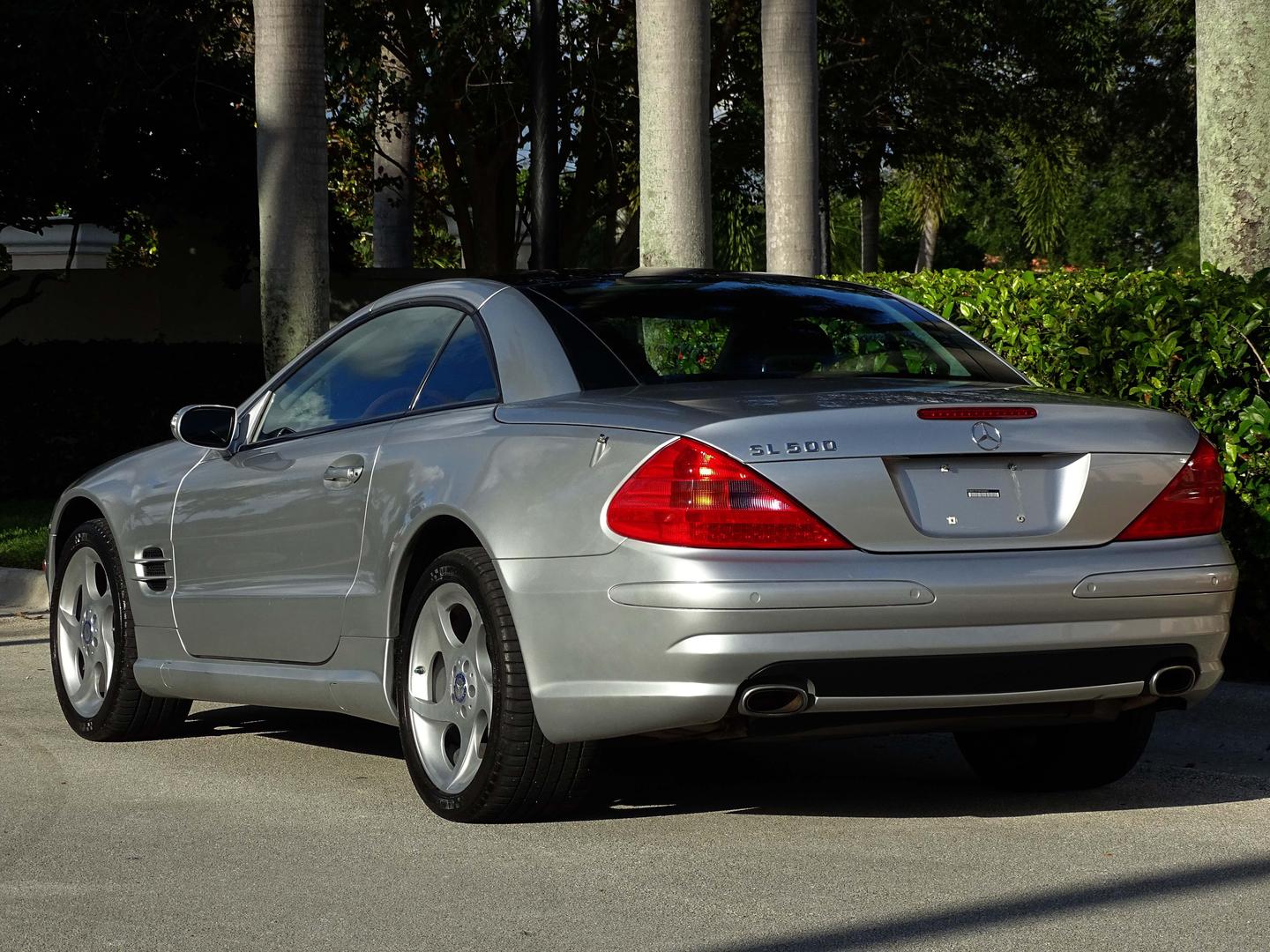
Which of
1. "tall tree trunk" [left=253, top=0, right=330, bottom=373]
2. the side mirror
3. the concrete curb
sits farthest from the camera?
"tall tree trunk" [left=253, top=0, right=330, bottom=373]

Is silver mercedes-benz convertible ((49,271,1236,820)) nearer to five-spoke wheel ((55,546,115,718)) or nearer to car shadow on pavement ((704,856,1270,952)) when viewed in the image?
car shadow on pavement ((704,856,1270,952))

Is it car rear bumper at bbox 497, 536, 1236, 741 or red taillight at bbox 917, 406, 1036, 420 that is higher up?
red taillight at bbox 917, 406, 1036, 420

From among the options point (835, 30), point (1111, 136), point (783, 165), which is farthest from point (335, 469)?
point (1111, 136)

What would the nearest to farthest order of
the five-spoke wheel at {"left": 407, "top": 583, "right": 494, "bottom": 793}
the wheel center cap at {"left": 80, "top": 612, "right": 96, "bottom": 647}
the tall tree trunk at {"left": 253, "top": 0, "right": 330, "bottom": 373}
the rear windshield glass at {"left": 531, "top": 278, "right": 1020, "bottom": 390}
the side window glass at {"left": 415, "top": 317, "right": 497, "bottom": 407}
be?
1. the five-spoke wheel at {"left": 407, "top": 583, "right": 494, "bottom": 793}
2. the rear windshield glass at {"left": 531, "top": 278, "right": 1020, "bottom": 390}
3. the side window glass at {"left": 415, "top": 317, "right": 497, "bottom": 407}
4. the wheel center cap at {"left": 80, "top": 612, "right": 96, "bottom": 647}
5. the tall tree trunk at {"left": 253, "top": 0, "right": 330, "bottom": 373}

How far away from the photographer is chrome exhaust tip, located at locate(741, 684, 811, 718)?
5078mm

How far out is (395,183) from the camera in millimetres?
26141

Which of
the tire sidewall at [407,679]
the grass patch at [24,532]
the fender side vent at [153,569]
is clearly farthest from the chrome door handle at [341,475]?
the grass patch at [24,532]

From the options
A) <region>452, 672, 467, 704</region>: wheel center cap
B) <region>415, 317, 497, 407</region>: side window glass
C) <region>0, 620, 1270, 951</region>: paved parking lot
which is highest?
<region>415, 317, 497, 407</region>: side window glass

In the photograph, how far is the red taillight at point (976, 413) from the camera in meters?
5.27

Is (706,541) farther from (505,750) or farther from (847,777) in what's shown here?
(847,777)

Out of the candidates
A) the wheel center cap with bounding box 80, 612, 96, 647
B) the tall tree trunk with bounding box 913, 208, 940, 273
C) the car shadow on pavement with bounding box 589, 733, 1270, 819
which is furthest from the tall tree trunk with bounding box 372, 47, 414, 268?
the car shadow on pavement with bounding box 589, 733, 1270, 819

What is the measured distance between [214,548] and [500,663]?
1846mm

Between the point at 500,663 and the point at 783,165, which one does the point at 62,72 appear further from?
the point at 500,663

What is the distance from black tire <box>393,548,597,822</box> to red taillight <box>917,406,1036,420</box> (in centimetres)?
125
